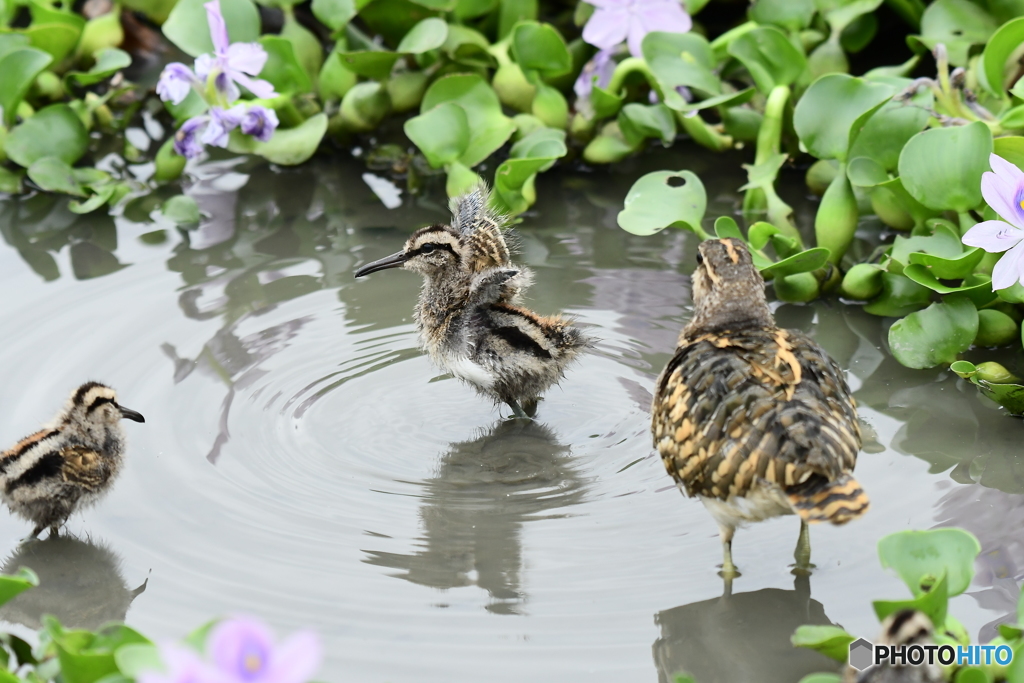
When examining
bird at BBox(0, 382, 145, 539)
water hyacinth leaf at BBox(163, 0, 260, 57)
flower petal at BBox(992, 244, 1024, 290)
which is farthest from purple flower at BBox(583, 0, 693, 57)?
bird at BBox(0, 382, 145, 539)

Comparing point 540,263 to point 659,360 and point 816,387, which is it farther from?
point 816,387

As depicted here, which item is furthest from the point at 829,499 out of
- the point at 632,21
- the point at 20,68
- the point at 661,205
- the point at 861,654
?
the point at 20,68

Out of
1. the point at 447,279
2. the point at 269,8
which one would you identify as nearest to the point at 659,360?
the point at 447,279

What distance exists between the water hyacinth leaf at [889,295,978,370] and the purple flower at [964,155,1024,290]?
501 millimetres

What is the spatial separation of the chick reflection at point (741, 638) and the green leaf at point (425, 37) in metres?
4.07

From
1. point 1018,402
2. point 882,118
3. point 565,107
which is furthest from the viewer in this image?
point 565,107

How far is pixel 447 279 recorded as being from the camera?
5293 mm

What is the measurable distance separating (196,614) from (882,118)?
3.94 metres

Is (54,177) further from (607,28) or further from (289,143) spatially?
(607,28)

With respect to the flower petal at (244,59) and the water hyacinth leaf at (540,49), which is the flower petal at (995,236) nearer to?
the water hyacinth leaf at (540,49)

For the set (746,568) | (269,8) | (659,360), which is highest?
(269,8)

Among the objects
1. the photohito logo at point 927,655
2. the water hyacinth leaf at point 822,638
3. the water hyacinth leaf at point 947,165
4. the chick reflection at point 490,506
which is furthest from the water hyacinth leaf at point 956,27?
the water hyacinth leaf at point 822,638

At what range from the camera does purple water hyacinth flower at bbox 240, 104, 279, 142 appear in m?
6.54

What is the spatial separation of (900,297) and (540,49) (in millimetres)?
2612
